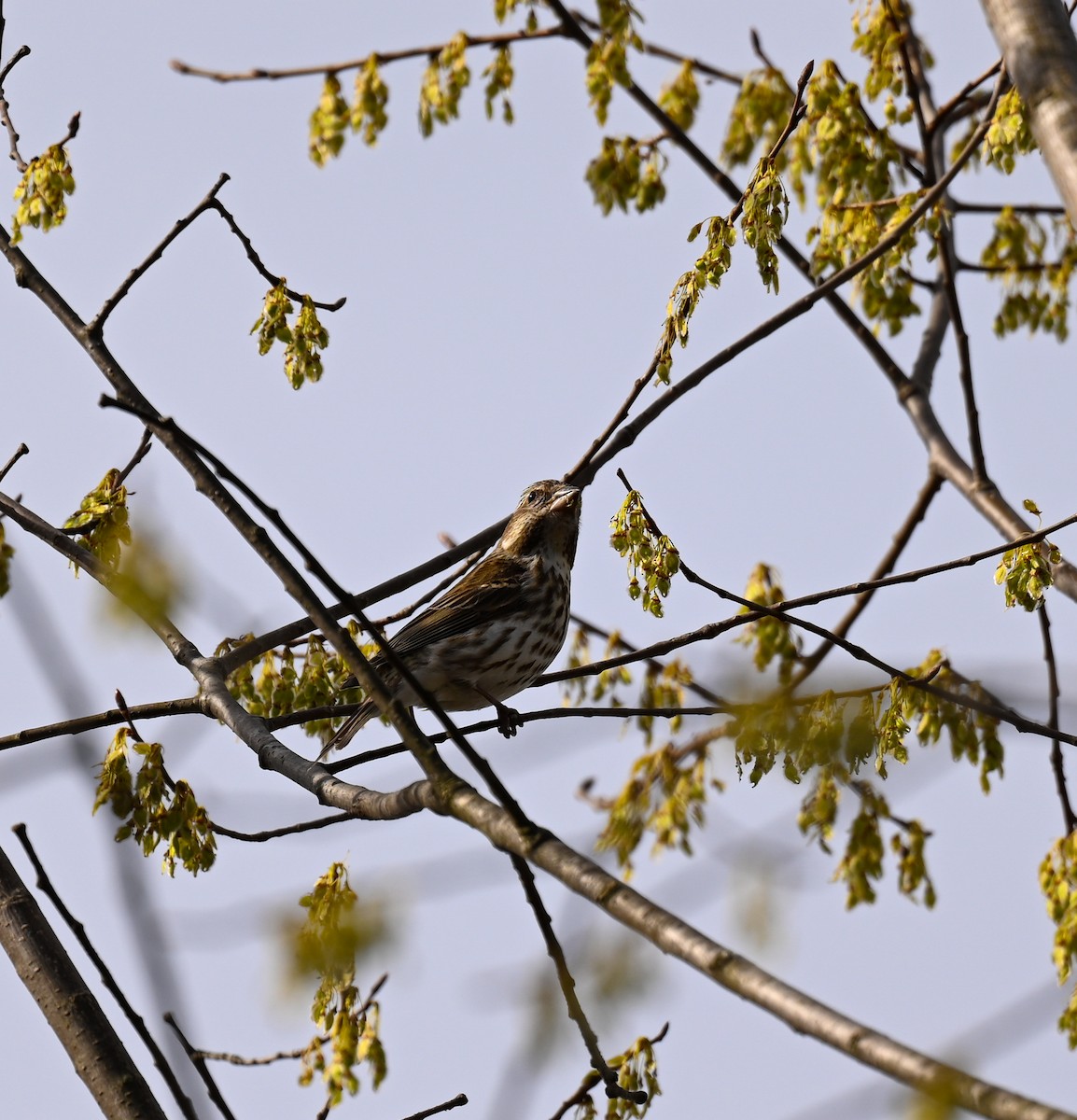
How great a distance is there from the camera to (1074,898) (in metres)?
6.93

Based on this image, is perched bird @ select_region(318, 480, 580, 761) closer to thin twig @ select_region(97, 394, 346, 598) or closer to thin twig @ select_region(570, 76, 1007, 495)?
thin twig @ select_region(570, 76, 1007, 495)

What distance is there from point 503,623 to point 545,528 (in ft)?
2.93

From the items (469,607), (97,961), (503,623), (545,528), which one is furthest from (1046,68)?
(545,528)

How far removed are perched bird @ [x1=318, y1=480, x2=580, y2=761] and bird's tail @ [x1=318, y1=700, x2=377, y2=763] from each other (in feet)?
1.44

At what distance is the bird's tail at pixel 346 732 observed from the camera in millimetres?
7695

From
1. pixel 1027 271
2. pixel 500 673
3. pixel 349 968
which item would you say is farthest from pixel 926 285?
pixel 349 968

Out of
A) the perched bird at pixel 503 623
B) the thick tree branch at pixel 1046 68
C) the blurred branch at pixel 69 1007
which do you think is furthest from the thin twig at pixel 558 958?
the perched bird at pixel 503 623

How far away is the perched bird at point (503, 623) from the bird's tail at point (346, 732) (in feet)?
1.44

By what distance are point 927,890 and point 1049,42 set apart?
605 centimetres

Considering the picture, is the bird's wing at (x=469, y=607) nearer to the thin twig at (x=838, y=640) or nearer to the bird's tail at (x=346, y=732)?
A: the bird's tail at (x=346, y=732)

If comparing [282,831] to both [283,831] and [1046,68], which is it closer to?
[283,831]

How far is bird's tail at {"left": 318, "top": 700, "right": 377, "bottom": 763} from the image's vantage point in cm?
770

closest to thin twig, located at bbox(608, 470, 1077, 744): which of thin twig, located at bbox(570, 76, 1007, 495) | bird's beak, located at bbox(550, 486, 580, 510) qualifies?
thin twig, located at bbox(570, 76, 1007, 495)

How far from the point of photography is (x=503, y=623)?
894 cm
